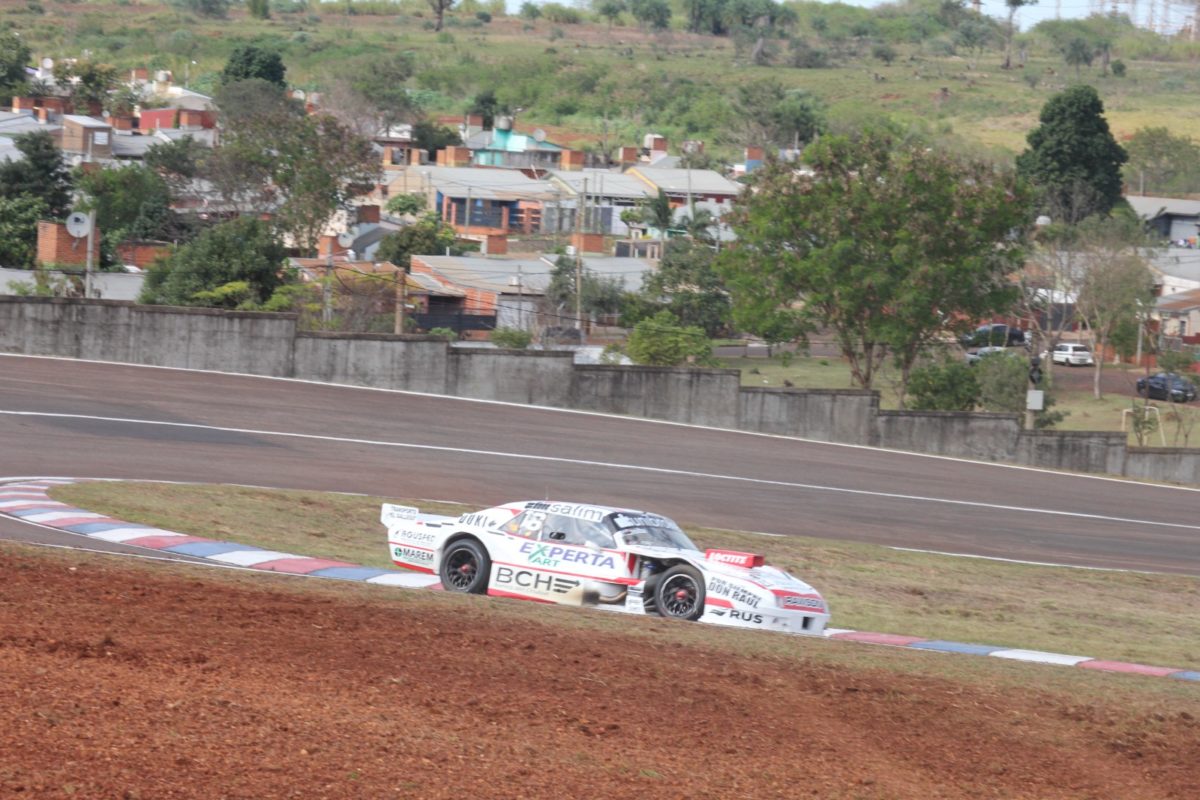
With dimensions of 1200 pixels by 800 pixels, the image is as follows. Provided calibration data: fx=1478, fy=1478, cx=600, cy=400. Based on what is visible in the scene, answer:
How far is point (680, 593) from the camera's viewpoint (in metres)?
16.9

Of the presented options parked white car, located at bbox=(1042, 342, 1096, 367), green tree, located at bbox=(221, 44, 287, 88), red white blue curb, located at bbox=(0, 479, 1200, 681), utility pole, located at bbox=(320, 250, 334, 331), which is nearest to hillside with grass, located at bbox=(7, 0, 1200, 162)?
green tree, located at bbox=(221, 44, 287, 88)

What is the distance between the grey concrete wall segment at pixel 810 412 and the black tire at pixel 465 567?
21086mm

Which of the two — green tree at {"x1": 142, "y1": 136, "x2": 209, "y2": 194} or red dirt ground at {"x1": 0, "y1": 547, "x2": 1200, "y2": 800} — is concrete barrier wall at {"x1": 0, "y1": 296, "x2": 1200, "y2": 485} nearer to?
red dirt ground at {"x1": 0, "y1": 547, "x2": 1200, "y2": 800}

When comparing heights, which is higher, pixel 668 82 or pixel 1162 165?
pixel 668 82

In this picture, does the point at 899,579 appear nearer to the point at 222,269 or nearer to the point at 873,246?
the point at 222,269

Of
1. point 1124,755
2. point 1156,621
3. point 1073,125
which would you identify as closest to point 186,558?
point 1124,755

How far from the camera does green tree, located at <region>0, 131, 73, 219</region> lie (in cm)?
6644

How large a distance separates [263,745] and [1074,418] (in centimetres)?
5616

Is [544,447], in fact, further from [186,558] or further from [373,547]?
[186,558]

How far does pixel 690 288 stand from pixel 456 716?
6200 cm

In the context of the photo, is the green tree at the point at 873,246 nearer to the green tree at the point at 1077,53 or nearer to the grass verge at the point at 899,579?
the grass verge at the point at 899,579

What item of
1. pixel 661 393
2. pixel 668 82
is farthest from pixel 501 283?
pixel 668 82

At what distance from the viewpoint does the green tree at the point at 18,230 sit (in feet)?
179

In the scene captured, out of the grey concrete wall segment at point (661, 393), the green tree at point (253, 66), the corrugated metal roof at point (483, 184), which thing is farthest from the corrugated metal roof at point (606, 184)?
the grey concrete wall segment at point (661, 393)
